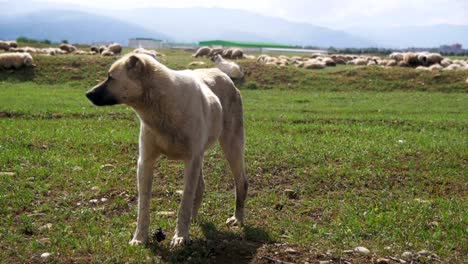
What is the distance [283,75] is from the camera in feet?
122

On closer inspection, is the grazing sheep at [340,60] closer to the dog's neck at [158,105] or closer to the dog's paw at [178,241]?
the dog's neck at [158,105]

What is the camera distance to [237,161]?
9062mm

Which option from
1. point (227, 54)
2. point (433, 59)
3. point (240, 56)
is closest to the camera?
point (433, 59)

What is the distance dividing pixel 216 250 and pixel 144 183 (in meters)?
1.35

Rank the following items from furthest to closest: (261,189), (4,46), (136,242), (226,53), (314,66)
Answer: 1. (226,53)
2. (4,46)
3. (314,66)
4. (261,189)
5. (136,242)

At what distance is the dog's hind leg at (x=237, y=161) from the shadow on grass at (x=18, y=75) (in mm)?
28466

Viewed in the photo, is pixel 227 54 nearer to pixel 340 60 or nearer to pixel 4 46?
pixel 340 60

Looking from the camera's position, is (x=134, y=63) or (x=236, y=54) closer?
(x=134, y=63)

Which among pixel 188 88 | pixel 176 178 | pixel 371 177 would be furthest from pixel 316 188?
pixel 188 88

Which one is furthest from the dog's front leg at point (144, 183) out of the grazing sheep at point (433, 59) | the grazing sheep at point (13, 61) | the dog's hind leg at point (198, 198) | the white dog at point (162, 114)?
the grazing sheep at point (433, 59)

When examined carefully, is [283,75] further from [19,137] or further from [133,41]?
[133,41]

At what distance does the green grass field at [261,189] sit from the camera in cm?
747

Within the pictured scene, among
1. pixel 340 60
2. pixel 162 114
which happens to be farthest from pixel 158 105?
pixel 340 60

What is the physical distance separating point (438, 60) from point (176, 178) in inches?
1655
